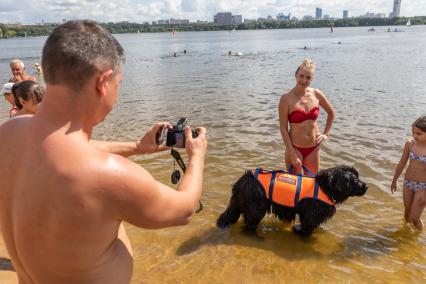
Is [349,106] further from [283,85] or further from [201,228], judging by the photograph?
[201,228]

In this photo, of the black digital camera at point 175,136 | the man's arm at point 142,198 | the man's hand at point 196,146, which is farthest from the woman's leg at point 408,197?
the man's arm at point 142,198

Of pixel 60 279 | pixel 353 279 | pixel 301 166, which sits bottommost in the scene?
pixel 353 279

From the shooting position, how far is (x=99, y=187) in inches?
63.3

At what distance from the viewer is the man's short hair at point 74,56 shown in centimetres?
163

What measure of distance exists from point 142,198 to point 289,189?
3.54 meters

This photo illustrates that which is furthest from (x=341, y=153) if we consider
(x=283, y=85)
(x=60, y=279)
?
(x=283, y=85)

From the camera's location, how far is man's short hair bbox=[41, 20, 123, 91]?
163cm

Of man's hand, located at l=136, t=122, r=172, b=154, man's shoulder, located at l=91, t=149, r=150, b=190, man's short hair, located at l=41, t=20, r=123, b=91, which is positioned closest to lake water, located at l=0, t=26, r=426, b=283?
man's hand, located at l=136, t=122, r=172, b=154

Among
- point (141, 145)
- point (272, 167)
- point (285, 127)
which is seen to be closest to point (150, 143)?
point (141, 145)

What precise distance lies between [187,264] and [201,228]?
37.4 inches

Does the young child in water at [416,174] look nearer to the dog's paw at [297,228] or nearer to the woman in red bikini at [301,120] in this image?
the woman in red bikini at [301,120]

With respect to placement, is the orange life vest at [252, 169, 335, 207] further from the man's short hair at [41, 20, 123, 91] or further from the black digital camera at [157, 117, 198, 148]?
the man's short hair at [41, 20, 123, 91]

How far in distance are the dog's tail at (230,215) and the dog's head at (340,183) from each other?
4.17ft

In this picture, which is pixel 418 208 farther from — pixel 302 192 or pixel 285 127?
pixel 285 127
